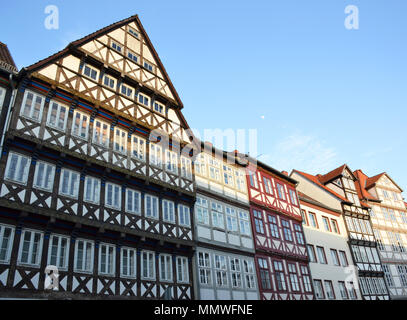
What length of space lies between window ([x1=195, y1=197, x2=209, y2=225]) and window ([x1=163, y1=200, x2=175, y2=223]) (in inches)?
83.7

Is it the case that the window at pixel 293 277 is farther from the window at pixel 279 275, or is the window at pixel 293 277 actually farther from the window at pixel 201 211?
the window at pixel 201 211

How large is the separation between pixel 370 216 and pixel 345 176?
514 cm

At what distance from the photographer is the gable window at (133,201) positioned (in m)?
17.9

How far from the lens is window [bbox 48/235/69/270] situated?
557 inches

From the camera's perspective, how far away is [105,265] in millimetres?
15852

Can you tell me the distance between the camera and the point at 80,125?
17312mm

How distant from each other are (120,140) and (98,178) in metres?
2.66

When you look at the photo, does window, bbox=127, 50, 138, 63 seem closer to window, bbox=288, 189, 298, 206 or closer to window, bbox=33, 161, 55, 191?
window, bbox=33, 161, 55, 191

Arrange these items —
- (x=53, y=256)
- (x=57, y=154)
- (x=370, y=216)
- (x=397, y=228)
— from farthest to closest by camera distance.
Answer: (x=397, y=228), (x=370, y=216), (x=57, y=154), (x=53, y=256)

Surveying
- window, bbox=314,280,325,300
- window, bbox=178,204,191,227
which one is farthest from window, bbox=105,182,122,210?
window, bbox=314,280,325,300

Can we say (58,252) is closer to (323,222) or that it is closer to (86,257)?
(86,257)

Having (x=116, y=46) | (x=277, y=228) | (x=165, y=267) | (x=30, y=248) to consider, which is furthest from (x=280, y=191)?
(x=30, y=248)
